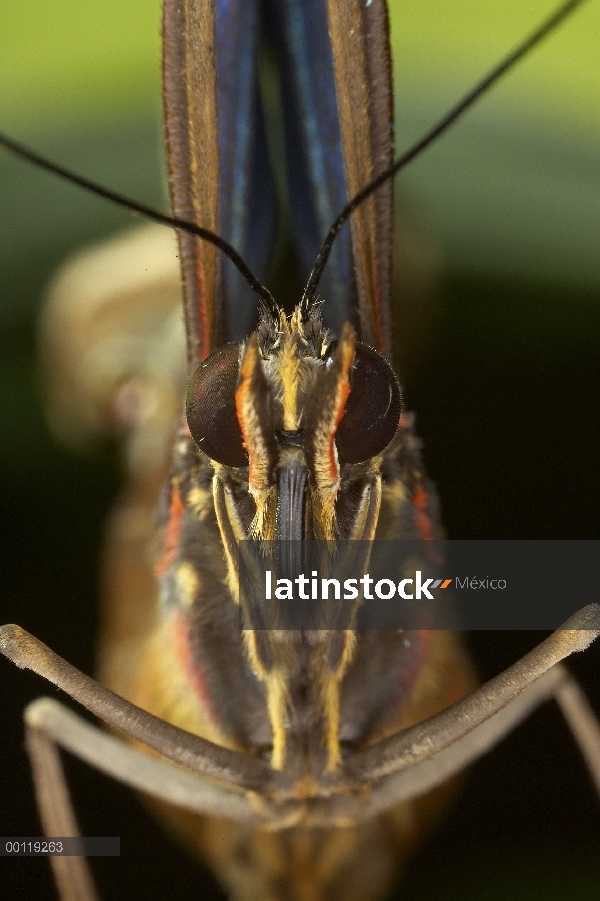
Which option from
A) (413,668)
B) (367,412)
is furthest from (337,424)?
(413,668)

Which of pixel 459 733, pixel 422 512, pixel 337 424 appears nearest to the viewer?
pixel 337 424

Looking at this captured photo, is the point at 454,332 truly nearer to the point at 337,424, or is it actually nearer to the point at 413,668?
the point at 413,668

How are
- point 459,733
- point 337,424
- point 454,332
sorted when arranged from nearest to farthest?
1. point 337,424
2. point 459,733
3. point 454,332

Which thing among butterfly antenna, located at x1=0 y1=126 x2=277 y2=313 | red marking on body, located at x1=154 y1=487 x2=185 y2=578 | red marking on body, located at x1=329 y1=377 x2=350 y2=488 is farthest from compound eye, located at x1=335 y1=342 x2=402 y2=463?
red marking on body, located at x1=154 y1=487 x2=185 y2=578

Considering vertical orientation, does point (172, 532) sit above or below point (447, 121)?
below

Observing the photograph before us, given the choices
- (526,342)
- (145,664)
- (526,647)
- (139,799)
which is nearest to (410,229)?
(526,342)

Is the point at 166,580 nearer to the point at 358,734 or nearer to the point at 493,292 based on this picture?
the point at 358,734

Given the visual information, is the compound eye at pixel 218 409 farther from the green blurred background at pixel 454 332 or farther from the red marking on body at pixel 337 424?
the green blurred background at pixel 454 332

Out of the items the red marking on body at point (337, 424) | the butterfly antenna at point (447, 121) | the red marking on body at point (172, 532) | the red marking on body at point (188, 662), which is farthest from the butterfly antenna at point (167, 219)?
the red marking on body at point (188, 662)
